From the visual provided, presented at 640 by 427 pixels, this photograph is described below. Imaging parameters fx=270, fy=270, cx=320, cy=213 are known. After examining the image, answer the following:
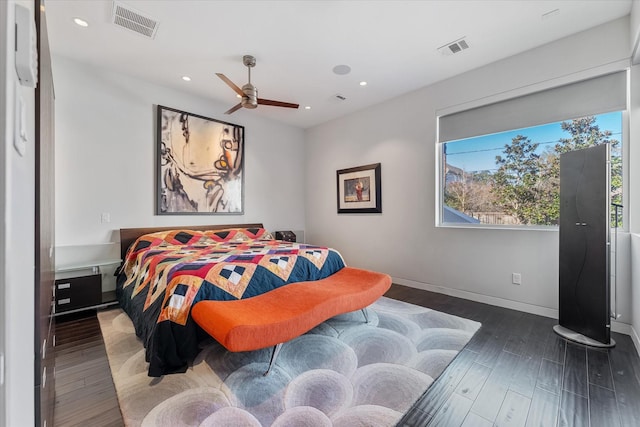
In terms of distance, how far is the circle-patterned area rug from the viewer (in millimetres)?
1471

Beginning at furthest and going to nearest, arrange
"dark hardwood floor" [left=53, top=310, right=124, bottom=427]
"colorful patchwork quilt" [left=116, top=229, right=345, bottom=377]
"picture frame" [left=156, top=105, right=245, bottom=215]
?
1. "picture frame" [left=156, top=105, right=245, bottom=215]
2. "colorful patchwork quilt" [left=116, top=229, right=345, bottom=377]
3. "dark hardwood floor" [left=53, top=310, right=124, bottom=427]

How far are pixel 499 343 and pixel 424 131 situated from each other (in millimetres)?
2671

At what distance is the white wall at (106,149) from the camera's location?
3.02 m

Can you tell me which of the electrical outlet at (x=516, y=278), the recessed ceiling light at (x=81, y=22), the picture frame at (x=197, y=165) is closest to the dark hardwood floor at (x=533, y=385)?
the electrical outlet at (x=516, y=278)

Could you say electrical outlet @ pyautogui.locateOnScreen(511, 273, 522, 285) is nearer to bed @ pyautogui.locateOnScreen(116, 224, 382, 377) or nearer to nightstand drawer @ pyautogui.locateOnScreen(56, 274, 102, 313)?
bed @ pyautogui.locateOnScreen(116, 224, 382, 377)

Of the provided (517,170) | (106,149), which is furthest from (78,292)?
(517,170)

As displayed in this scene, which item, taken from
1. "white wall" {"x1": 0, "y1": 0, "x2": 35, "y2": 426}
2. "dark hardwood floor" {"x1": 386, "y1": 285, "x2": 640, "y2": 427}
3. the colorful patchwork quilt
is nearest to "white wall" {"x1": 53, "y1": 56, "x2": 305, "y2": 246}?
the colorful patchwork quilt

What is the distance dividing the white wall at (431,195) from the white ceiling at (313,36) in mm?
213

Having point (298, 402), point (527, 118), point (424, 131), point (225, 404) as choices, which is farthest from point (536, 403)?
point (424, 131)

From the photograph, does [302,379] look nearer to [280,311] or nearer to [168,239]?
[280,311]

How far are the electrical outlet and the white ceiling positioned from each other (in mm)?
2444

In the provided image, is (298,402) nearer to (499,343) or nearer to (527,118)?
(499,343)

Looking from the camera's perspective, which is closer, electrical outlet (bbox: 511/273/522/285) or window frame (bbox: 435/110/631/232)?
window frame (bbox: 435/110/631/232)

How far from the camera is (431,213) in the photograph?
3674 mm
